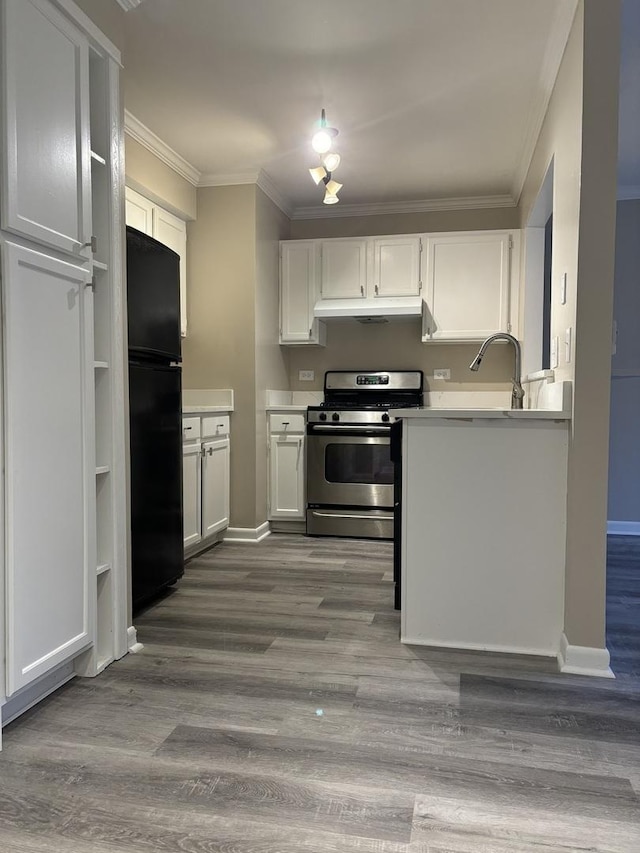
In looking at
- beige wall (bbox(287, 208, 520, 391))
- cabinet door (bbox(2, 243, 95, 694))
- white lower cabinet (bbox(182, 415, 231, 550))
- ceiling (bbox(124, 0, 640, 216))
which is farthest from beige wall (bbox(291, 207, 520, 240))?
cabinet door (bbox(2, 243, 95, 694))

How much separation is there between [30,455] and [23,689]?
69cm

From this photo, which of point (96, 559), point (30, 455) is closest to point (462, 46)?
point (30, 455)

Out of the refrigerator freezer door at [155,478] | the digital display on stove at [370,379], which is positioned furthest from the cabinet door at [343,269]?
the refrigerator freezer door at [155,478]

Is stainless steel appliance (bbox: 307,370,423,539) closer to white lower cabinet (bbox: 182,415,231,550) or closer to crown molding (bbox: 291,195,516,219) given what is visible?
white lower cabinet (bbox: 182,415,231,550)

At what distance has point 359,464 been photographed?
4363 mm

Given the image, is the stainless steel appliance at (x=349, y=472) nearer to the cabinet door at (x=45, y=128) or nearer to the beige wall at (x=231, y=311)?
the beige wall at (x=231, y=311)

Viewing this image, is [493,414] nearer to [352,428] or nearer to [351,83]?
[351,83]

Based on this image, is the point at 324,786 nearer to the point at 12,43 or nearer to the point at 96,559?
the point at 96,559

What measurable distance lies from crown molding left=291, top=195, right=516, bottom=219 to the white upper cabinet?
1193 mm

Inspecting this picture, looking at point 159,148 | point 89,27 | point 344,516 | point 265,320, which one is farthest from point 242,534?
point 89,27

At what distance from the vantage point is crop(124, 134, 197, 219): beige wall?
11.4 ft

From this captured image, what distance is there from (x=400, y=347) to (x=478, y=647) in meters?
2.93

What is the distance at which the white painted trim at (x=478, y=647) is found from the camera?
7.72 ft

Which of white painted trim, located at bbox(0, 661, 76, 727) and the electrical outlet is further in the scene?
the electrical outlet
